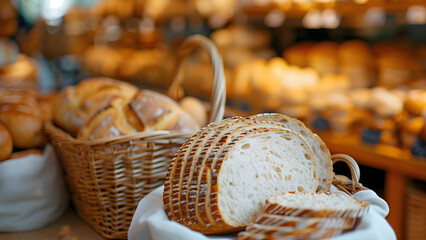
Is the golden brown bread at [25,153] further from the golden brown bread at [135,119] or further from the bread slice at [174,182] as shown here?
the bread slice at [174,182]

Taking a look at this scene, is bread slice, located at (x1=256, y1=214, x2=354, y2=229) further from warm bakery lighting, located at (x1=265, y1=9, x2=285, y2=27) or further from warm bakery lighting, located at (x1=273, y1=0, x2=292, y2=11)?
warm bakery lighting, located at (x1=265, y1=9, x2=285, y2=27)

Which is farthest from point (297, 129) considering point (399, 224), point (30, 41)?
point (30, 41)

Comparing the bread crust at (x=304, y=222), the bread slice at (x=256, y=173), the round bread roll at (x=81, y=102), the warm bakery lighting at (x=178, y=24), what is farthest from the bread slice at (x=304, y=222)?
the warm bakery lighting at (x=178, y=24)

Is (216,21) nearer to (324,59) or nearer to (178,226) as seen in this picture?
(324,59)

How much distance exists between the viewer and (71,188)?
50.9 inches

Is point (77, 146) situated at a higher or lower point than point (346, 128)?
higher

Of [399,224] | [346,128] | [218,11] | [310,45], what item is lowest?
[399,224]

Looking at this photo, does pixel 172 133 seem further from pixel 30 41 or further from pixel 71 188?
pixel 30 41

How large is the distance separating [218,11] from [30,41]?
3.37 m

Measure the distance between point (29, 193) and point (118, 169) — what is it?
35cm

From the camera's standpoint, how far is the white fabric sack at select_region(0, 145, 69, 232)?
1173mm

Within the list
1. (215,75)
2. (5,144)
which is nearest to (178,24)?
(215,75)

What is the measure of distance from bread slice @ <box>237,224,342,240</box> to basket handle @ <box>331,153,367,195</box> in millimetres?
261

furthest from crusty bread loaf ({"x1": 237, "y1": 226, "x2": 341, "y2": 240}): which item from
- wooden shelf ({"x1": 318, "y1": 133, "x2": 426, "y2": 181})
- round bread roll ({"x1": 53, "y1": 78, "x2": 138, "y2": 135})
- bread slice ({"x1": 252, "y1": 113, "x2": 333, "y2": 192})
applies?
wooden shelf ({"x1": 318, "y1": 133, "x2": 426, "y2": 181})
